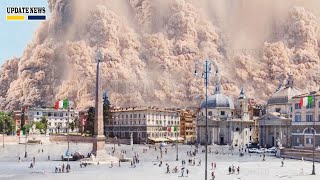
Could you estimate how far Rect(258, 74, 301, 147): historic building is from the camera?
9950cm

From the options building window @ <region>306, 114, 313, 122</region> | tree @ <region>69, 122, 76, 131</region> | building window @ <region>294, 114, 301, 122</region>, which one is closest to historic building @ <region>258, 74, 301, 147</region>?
building window @ <region>294, 114, 301, 122</region>

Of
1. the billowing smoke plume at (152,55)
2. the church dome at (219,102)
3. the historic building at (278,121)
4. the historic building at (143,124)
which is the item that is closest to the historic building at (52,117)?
the historic building at (143,124)

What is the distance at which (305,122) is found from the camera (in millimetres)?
82500

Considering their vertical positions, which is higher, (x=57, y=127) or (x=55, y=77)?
(x=55, y=77)

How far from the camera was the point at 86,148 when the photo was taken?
86.6 metres

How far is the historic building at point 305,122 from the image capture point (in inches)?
3140

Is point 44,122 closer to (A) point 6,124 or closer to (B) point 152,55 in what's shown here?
(A) point 6,124

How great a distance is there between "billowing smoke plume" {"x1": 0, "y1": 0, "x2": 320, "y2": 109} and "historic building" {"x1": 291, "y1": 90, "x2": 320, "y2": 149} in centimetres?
8826

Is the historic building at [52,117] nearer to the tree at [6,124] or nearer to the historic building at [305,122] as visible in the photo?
the tree at [6,124]

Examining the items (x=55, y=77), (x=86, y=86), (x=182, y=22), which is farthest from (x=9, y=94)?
(x=182, y=22)

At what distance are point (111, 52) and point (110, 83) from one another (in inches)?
489

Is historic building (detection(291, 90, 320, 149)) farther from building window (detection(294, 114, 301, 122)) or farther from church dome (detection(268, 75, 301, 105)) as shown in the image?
church dome (detection(268, 75, 301, 105))

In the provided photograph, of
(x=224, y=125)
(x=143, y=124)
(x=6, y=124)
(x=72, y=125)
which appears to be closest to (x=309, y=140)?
(x=224, y=125)

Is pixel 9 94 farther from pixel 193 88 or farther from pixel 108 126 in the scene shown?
pixel 108 126
